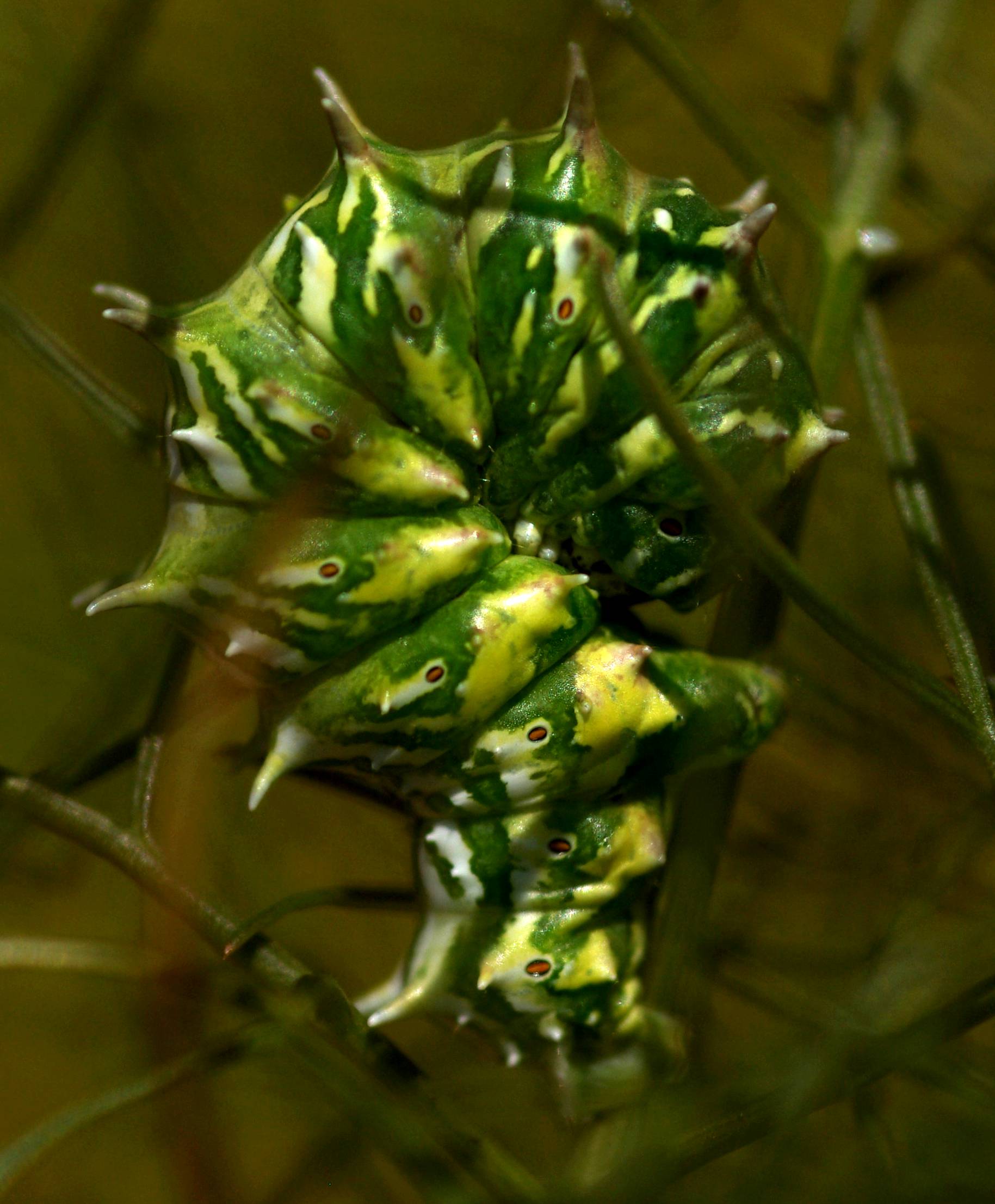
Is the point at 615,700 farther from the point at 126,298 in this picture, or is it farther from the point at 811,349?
the point at 126,298

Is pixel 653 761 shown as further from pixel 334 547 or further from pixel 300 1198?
pixel 300 1198

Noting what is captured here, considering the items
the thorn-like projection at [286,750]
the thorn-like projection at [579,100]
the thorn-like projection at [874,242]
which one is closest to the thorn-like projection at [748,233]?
the thorn-like projection at [579,100]

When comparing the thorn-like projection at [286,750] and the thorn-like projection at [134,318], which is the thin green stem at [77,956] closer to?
the thorn-like projection at [286,750]

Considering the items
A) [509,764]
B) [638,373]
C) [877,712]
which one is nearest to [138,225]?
[509,764]

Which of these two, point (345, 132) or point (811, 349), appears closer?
point (345, 132)

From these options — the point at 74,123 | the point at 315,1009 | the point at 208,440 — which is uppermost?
the point at 74,123

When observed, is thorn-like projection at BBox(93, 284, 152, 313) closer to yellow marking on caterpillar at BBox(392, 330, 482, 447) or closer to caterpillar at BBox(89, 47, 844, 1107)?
caterpillar at BBox(89, 47, 844, 1107)

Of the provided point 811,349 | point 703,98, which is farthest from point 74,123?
point 811,349
